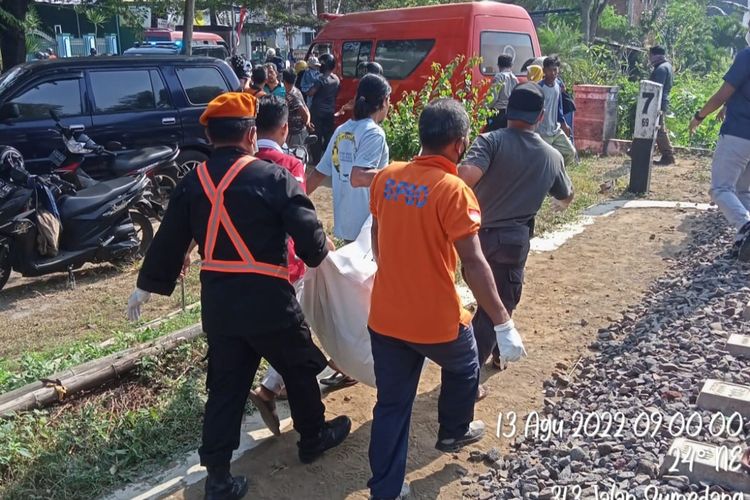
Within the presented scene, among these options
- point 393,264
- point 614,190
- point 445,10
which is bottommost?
point 614,190

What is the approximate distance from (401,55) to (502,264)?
7.97 m

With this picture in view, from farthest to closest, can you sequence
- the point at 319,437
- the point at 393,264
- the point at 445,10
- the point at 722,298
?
1. the point at 445,10
2. the point at 722,298
3. the point at 319,437
4. the point at 393,264

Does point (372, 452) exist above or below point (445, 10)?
below

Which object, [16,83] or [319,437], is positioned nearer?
[319,437]

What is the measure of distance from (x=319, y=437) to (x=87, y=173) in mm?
5400

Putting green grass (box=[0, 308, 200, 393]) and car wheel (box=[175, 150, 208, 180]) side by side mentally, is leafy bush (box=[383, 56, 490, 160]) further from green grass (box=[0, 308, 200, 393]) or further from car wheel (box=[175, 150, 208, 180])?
green grass (box=[0, 308, 200, 393])

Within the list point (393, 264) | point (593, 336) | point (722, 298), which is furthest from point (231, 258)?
point (722, 298)

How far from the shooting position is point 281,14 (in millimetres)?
24281

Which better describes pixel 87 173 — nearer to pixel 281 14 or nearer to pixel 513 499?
pixel 513 499

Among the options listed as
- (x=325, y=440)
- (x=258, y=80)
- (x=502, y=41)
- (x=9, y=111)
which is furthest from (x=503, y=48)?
(x=325, y=440)

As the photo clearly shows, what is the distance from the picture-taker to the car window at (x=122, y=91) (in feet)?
25.6

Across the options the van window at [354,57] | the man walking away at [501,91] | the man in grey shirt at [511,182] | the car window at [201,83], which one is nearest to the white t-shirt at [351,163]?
the man in grey shirt at [511,182]

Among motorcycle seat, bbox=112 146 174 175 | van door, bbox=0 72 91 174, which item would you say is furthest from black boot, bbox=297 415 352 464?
van door, bbox=0 72 91 174

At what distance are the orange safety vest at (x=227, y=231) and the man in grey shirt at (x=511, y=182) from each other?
1.25 metres
